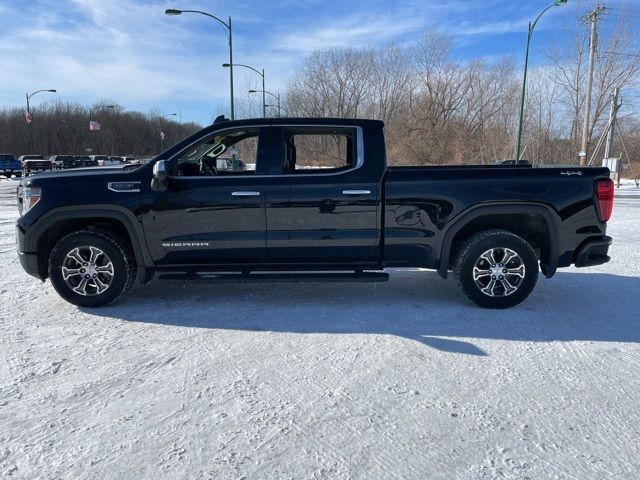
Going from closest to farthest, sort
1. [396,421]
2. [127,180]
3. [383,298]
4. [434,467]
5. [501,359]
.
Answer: [434,467]
[396,421]
[501,359]
[127,180]
[383,298]

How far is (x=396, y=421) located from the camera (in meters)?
2.82

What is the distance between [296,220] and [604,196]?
3122 mm

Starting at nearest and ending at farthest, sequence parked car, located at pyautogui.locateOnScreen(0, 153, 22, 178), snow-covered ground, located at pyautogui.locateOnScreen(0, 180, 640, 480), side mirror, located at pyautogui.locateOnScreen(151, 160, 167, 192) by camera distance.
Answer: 1. snow-covered ground, located at pyautogui.locateOnScreen(0, 180, 640, 480)
2. side mirror, located at pyautogui.locateOnScreen(151, 160, 167, 192)
3. parked car, located at pyautogui.locateOnScreen(0, 153, 22, 178)

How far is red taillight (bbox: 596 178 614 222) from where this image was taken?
4.73 metres

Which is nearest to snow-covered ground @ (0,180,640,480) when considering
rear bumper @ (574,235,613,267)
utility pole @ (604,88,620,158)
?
rear bumper @ (574,235,613,267)

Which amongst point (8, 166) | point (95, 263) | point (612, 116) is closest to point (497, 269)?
point (95, 263)

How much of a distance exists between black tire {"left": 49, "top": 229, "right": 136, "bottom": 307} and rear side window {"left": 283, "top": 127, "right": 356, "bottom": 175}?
1913mm

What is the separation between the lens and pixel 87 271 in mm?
4766

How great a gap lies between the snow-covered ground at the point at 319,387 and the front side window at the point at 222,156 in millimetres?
1415

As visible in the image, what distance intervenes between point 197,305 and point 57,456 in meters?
2.52

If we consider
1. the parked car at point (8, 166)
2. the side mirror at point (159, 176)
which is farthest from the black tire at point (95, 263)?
the parked car at point (8, 166)

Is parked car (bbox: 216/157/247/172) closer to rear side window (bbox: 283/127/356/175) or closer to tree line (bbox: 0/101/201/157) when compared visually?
rear side window (bbox: 283/127/356/175)

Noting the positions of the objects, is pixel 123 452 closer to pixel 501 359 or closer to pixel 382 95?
pixel 501 359

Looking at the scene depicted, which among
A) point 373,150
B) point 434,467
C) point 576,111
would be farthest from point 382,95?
point 434,467
